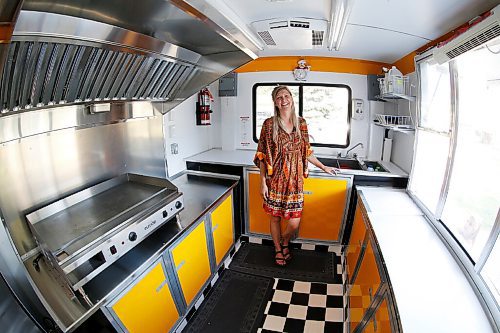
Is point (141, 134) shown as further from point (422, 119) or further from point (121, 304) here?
point (422, 119)

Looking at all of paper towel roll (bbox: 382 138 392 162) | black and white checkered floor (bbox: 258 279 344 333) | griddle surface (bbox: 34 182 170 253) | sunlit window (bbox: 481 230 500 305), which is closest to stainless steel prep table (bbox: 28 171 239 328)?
griddle surface (bbox: 34 182 170 253)

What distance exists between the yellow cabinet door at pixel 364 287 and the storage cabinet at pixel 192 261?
110 cm

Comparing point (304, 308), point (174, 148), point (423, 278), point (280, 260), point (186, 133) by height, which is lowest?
point (304, 308)

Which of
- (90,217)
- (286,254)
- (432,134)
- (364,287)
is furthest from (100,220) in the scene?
(432,134)

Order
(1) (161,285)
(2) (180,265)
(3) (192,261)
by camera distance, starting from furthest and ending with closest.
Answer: (3) (192,261)
(2) (180,265)
(1) (161,285)

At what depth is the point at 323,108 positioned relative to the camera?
3182mm

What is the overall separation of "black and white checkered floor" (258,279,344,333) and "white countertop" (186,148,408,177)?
3.50 ft

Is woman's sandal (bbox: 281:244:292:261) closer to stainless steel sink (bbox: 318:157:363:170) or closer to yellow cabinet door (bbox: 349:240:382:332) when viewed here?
yellow cabinet door (bbox: 349:240:382:332)

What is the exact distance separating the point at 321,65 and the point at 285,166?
4.64 ft

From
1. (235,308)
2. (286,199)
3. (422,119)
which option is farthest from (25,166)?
(422,119)

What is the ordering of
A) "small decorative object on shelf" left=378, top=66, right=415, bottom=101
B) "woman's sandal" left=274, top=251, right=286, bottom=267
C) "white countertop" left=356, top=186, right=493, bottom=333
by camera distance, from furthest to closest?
"woman's sandal" left=274, top=251, right=286, bottom=267
"small decorative object on shelf" left=378, top=66, right=415, bottom=101
"white countertop" left=356, top=186, right=493, bottom=333

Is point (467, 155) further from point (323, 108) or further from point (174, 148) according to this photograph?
point (174, 148)

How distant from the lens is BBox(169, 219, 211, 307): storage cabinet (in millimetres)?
1743

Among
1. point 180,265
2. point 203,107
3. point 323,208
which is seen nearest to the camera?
point 180,265
